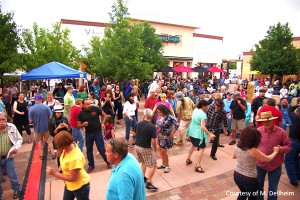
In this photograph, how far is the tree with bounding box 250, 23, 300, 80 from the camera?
22375 millimetres

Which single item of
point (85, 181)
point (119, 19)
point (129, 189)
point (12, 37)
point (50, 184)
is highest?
point (119, 19)

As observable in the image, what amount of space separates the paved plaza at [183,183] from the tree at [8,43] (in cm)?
632

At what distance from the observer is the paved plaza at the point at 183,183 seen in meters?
4.21

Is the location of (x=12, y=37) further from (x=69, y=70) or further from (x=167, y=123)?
(x=167, y=123)

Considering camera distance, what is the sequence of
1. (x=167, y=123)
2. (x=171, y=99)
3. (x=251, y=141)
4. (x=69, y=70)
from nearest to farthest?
(x=251, y=141), (x=167, y=123), (x=171, y=99), (x=69, y=70)

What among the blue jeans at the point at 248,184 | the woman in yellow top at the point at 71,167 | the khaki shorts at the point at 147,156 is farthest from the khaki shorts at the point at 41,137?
the blue jeans at the point at 248,184

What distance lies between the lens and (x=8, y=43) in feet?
35.3

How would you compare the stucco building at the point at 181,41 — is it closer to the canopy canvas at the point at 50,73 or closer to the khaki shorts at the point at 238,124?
the canopy canvas at the point at 50,73

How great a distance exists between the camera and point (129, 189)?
2.05 m

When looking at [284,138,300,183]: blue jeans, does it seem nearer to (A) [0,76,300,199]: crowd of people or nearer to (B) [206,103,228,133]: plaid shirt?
(A) [0,76,300,199]: crowd of people

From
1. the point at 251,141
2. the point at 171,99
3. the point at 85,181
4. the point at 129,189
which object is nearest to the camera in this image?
the point at 129,189

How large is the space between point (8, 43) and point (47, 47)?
7777mm

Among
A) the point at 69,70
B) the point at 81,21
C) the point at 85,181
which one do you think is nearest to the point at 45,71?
the point at 69,70

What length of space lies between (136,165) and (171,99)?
6.22 meters
